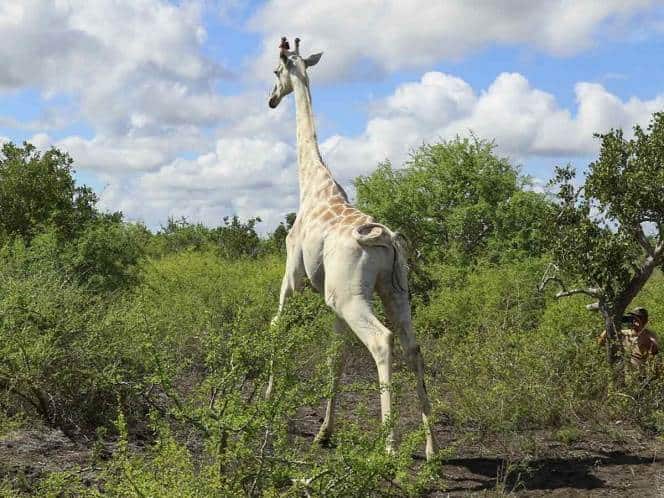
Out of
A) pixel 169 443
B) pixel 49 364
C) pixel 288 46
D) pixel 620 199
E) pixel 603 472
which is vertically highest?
pixel 288 46

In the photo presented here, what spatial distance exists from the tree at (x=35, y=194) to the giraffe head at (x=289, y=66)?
4.21 metres

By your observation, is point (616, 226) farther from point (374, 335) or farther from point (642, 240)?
point (374, 335)

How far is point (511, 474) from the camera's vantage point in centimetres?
604

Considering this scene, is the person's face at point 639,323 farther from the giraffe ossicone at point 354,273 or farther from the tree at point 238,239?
the tree at point 238,239

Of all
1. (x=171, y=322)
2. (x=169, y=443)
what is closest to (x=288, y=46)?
(x=171, y=322)

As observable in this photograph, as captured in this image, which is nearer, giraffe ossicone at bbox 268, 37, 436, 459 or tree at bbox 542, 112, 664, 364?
giraffe ossicone at bbox 268, 37, 436, 459

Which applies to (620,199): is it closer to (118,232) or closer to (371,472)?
(371,472)

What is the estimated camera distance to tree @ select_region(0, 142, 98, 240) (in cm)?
1120

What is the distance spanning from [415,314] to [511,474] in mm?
5155

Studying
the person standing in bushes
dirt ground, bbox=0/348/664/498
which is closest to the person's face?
the person standing in bushes

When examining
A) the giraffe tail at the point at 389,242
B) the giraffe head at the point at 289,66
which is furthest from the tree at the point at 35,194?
the giraffe tail at the point at 389,242

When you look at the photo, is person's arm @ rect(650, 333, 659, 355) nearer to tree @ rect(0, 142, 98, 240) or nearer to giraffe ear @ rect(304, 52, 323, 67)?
giraffe ear @ rect(304, 52, 323, 67)

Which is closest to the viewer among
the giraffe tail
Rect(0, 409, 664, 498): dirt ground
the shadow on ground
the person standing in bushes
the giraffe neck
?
Rect(0, 409, 664, 498): dirt ground

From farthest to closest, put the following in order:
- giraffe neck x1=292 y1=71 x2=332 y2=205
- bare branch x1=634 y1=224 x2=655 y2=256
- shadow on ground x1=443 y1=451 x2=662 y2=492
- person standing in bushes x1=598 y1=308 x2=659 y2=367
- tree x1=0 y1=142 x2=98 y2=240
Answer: tree x1=0 y1=142 x2=98 y2=240, bare branch x1=634 y1=224 x2=655 y2=256, person standing in bushes x1=598 y1=308 x2=659 y2=367, giraffe neck x1=292 y1=71 x2=332 y2=205, shadow on ground x1=443 y1=451 x2=662 y2=492
